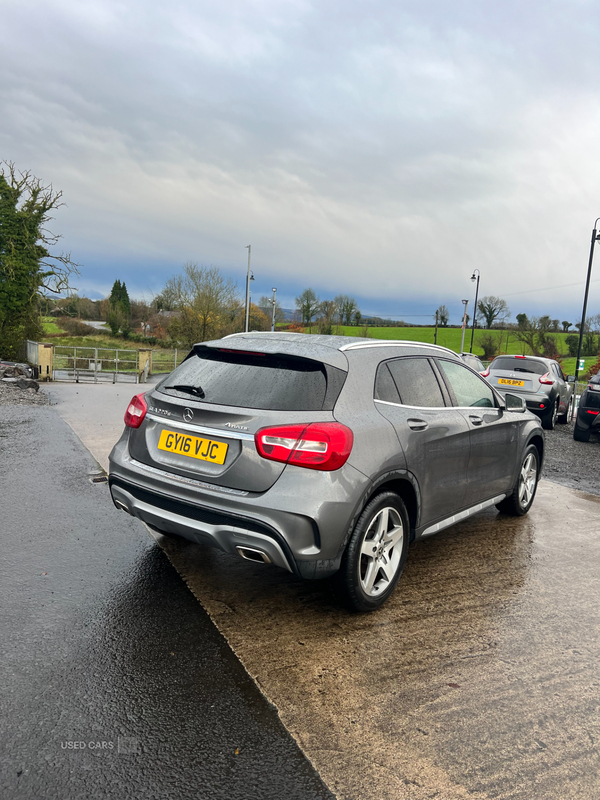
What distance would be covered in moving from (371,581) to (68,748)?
1.90 metres

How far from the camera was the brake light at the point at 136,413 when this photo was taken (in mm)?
3859

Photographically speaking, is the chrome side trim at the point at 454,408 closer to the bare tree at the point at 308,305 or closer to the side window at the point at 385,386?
→ the side window at the point at 385,386

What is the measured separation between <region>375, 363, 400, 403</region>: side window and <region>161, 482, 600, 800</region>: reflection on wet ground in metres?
1.35

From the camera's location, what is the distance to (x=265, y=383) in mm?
3441

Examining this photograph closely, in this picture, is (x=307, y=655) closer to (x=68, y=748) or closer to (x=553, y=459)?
(x=68, y=748)

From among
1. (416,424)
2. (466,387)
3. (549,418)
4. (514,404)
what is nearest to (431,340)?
(549,418)

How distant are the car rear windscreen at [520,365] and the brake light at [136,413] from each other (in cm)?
1187

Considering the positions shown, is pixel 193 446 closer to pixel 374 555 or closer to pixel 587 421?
pixel 374 555

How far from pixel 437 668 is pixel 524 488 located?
3.36m

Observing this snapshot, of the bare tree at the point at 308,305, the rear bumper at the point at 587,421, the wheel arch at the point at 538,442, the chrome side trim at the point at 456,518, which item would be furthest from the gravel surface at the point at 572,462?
the bare tree at the point at 308,305

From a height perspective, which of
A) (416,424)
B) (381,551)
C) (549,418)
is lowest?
(549,418)

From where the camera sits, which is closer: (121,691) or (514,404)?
(121,691)

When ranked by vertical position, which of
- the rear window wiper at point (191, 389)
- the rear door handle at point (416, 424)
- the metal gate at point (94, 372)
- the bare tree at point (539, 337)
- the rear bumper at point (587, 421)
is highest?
the bare tree at point (539, 337)

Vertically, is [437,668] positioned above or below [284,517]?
below
